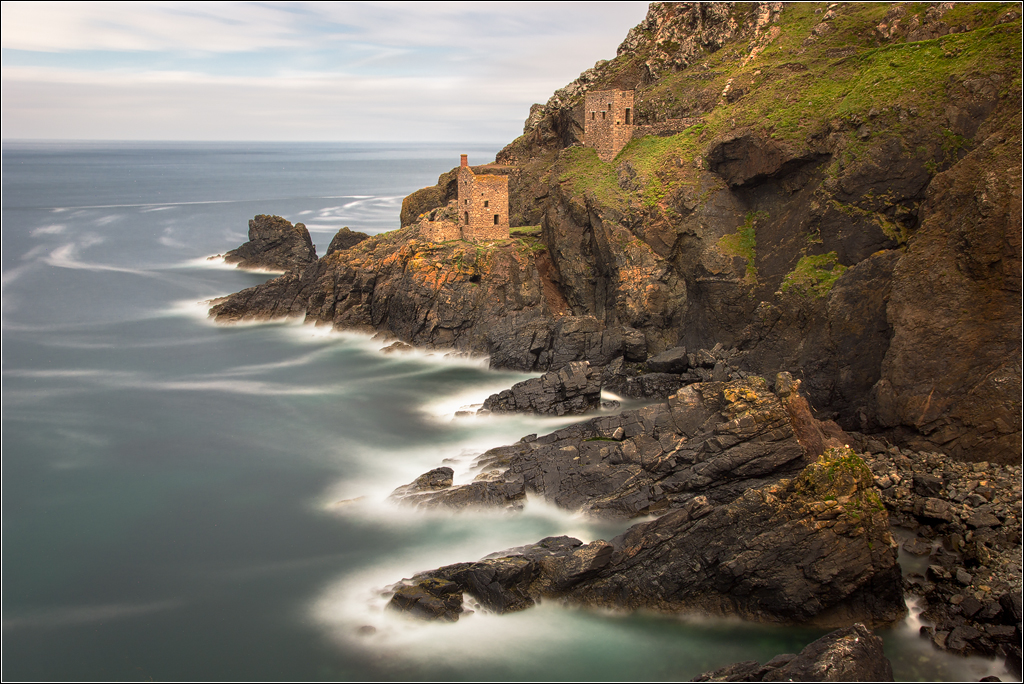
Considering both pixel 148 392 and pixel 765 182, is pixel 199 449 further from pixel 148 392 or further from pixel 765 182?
pixel 765 182

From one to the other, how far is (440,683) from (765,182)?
30124 mm

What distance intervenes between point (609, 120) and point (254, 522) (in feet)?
103

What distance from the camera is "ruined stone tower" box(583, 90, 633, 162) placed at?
144 ft

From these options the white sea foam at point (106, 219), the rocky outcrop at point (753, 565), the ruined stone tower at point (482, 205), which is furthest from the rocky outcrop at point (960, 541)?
the white sea foam at point (106, 219)

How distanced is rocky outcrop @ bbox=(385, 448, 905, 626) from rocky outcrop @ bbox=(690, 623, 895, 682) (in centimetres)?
196

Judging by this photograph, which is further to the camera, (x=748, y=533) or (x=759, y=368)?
(x=759, y=368)

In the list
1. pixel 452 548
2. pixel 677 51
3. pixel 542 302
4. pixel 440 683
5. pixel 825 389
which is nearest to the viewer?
pixel 440 683

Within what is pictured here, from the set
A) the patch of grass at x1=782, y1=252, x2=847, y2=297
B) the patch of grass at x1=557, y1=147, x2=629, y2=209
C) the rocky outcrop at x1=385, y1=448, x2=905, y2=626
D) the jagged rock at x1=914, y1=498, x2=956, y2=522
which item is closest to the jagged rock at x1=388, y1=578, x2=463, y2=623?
the rocky outcrop at x1=385, y1=448, x2=905, y2=626

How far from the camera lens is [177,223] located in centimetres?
9212

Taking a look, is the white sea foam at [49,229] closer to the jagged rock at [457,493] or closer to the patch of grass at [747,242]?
the jagged rock at [457,493]

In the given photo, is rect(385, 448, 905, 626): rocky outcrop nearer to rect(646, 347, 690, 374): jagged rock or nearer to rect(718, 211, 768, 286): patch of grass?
rect(646, 347, 690, 374): jagged rock

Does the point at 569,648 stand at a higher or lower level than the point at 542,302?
lower

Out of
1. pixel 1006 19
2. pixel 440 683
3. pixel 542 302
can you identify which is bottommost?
pixel 440 683

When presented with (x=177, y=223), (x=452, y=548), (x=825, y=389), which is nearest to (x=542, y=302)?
(x=825, y=389)
